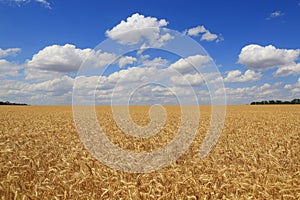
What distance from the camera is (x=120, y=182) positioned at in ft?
19.9

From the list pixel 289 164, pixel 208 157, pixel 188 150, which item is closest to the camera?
pixel 289 164

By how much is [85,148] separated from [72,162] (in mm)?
2413

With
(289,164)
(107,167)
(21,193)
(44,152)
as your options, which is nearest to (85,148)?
(44,152)

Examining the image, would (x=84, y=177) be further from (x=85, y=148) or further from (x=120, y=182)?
(x=85, y=148)

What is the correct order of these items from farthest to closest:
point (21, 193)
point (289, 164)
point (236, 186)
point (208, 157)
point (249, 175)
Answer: point (208, 157) < point (289, 164) < point (249, 175) < point (236, 186) < point (21, 193)

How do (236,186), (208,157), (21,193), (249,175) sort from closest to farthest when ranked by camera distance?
(21,193) < (236,186) < (249,175) < (208,157)

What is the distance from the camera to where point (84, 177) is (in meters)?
5.99

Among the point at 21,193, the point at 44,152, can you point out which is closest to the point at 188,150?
the point at 44,152

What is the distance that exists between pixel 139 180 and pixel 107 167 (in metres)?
1.19

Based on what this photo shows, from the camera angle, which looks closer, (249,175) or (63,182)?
(63,182)

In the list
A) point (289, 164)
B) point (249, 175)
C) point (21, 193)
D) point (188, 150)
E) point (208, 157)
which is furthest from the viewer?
point (188, 150)

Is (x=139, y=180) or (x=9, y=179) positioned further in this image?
(x=139, y=180)

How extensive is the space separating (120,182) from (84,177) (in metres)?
0.74

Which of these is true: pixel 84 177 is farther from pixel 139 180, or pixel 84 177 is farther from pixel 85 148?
pixel 85 148
